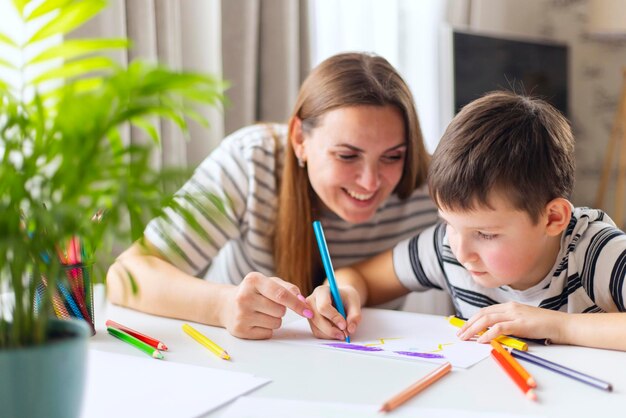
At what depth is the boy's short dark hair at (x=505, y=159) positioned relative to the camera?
1.11 m

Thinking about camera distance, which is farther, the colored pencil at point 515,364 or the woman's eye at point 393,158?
the woman's eye at point 393,158

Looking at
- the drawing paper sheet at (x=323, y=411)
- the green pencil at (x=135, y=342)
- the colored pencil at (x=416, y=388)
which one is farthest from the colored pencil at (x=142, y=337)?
the colored pencil at (x=416, y=388)

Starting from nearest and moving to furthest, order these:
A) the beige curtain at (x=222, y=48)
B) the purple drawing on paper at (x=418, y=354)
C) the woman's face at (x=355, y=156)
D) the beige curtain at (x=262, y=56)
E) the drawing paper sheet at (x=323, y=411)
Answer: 1. the drawing paper sheet at (x=323, y=411)
2. the purple drawing on paper at (x=418, y=354)
3. the woman's face at (x=355, y=156)
4. the beige curtain at (x=222, y=48)
5. the beige curtain at (x=262, y=56)

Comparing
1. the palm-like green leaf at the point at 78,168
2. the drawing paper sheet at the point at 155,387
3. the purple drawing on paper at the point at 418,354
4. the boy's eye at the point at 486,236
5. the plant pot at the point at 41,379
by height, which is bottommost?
the purple drawing on paper at the point at 418,354

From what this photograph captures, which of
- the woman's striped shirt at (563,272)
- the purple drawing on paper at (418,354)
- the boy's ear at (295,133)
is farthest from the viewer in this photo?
the boy's ear at (295,133)

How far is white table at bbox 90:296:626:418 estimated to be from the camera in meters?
0.76

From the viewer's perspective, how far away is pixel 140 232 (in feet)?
1.93

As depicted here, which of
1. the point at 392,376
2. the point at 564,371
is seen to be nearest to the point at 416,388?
the point at 392,376

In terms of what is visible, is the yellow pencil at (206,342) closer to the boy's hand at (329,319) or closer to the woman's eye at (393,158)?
the boy's hand at (329,319)

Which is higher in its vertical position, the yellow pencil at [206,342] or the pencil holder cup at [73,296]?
the pencil holder cup at [73,296]

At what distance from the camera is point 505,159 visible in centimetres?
111

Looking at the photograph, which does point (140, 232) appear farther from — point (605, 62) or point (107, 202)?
point (605, 62)

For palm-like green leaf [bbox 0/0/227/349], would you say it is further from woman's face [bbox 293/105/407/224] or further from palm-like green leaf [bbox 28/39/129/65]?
woman's face [bbox 293/105/407/224]

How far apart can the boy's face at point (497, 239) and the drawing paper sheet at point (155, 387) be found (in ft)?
1.38
